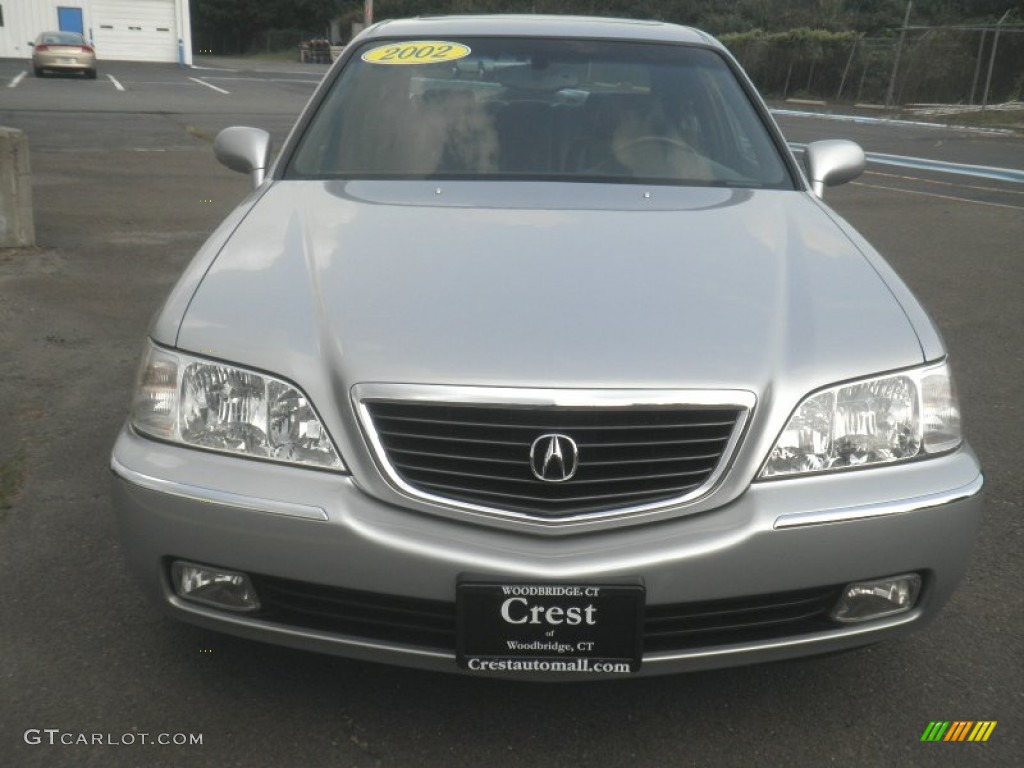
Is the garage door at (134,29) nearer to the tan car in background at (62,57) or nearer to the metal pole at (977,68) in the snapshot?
the tan car in background at (62,57)

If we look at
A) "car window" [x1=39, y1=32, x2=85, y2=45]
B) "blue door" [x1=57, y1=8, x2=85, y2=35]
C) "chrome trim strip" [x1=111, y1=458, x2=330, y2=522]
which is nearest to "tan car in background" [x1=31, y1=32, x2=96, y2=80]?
"car window" [x1=39, y1=32, x2=85, y2=45]

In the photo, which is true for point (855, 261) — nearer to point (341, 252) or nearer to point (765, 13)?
point (341, 252)

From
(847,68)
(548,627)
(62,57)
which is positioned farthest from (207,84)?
(548,627)

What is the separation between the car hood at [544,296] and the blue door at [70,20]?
47.9 meters

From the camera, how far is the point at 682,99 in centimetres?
381

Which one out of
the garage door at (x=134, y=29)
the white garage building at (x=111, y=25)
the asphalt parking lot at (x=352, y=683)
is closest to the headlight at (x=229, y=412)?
the asphalt parking lot at (x=352, y=683)

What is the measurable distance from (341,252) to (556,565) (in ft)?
3.38

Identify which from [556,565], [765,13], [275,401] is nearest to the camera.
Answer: [556,565]

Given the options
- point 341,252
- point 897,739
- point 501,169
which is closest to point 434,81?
point 501,169

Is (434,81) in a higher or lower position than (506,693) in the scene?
higher

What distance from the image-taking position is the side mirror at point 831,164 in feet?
12.7

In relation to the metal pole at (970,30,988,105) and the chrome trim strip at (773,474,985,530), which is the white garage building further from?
the chrome trim strip at (773,474,985,530)

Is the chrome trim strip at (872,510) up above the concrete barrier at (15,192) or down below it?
above

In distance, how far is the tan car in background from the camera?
101ft
